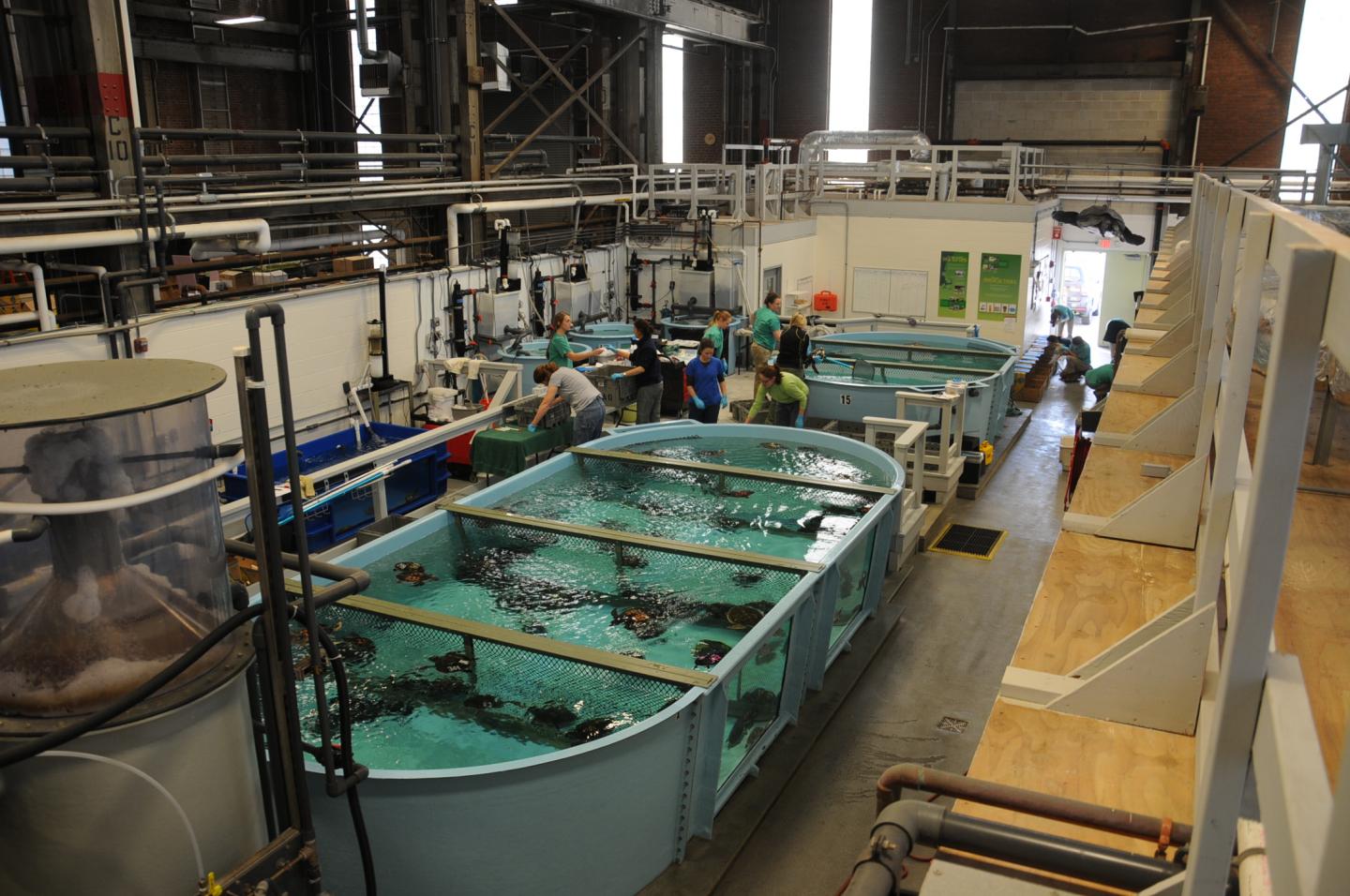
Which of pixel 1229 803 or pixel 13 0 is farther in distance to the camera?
pixel 13 0

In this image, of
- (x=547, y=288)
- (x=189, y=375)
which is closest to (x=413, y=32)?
(x=547, y=288)

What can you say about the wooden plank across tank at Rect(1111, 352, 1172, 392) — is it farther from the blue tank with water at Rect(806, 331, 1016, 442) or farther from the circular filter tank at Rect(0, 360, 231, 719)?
the blue tank with water at Rect(806, 331, 1016, 442)

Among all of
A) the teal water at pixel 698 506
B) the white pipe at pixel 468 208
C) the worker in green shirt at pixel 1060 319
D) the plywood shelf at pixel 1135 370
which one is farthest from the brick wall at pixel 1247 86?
the plywood shelf at pixel 1135 370

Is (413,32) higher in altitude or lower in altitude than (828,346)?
higher

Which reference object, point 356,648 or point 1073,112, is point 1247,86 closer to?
point 1073,112

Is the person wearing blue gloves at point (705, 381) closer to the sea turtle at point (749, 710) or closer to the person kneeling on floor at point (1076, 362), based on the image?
the sea turtle at point (749, 710)

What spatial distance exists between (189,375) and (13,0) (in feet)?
37.8

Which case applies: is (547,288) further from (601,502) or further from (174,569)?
(174,569)

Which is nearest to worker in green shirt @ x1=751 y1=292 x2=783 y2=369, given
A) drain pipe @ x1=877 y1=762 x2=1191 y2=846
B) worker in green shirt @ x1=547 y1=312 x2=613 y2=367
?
worker in green shirt @ x1=547 y1=312 x2=613 y2=367

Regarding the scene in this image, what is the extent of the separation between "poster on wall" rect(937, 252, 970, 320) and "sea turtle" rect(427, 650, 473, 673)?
1022 cm

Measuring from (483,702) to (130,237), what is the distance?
476cm

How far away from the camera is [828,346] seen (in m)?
11.8

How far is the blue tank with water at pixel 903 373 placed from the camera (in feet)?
31.3

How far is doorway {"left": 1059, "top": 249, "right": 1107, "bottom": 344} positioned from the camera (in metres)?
18.0
